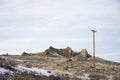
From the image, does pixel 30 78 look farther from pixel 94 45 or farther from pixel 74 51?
pixel 74 51

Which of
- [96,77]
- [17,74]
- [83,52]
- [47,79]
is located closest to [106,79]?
[96,77]

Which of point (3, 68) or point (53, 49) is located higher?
point (53, 49)

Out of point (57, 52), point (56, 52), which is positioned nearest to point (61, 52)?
point (57, 52)

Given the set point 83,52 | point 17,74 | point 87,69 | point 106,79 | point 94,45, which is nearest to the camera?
point 17,74

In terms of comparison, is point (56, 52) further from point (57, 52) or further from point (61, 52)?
point (61, 52)

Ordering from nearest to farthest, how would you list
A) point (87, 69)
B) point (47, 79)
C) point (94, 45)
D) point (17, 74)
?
point (17, 74)
point (47, 79)
point (87, 69)
point (94, 45)

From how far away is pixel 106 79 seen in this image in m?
35.0

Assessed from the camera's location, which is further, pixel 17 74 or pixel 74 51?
pixel 74 51

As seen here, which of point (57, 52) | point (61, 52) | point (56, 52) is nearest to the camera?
point (56, 52)

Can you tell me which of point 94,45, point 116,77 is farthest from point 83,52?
point 116,77

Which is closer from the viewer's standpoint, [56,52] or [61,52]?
[56,52]

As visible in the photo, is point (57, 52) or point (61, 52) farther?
point (61, 52)

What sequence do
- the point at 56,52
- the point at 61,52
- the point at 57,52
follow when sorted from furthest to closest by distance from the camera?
the point at 61,52 < the point at 57,52 < the point at 56,52

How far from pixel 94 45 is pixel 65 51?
74.0ft
